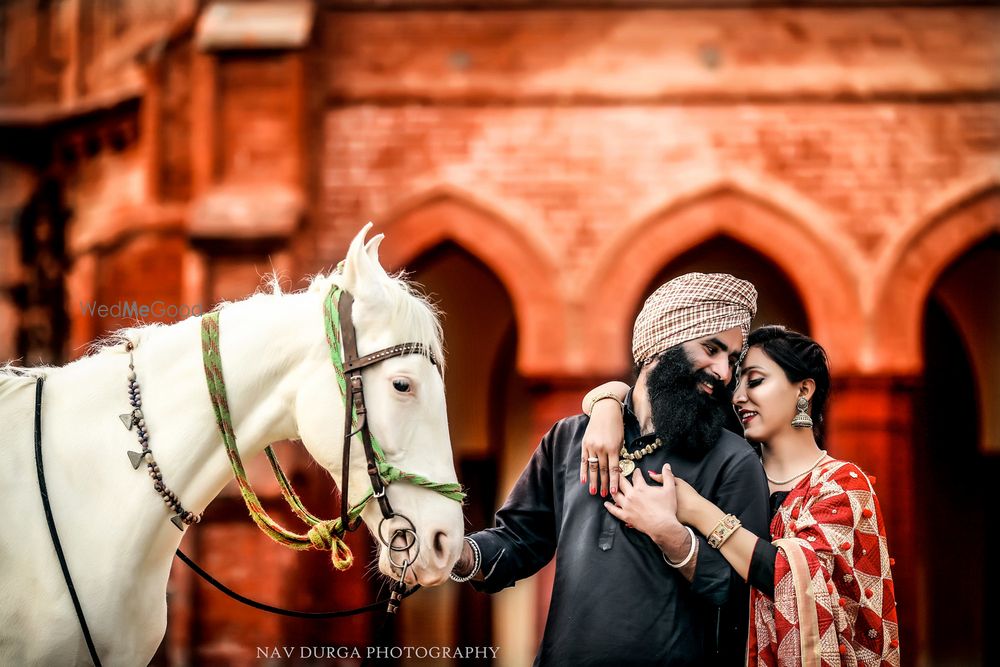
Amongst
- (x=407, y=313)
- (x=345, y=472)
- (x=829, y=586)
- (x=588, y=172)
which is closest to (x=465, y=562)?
(x=345, y=472)

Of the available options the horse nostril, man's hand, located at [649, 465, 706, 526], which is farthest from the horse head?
man's hand, located at [649, 465, 706, 526]

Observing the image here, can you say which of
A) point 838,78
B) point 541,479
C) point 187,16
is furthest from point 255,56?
point 541,479

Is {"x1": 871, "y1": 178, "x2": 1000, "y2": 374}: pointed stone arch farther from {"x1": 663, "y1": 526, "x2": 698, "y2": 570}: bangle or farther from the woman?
{"x1": 663, "y1": 526, "x2": 698, "y2": 570}: bangle

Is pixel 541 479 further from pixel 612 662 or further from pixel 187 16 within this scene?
pixel 187 16

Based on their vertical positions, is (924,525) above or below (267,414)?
below

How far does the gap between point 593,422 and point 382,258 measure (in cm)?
562

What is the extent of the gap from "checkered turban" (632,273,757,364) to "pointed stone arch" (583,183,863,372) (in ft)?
16.5

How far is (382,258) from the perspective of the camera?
822 cm

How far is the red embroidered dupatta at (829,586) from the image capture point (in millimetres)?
2609

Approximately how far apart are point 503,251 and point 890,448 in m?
3.04

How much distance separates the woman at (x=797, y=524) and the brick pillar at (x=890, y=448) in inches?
194

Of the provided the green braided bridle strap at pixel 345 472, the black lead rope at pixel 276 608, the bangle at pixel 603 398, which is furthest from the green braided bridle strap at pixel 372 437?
the bangle at pixel 603 398

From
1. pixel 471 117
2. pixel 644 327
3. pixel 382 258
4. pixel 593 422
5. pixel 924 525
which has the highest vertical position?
pixel 471 117

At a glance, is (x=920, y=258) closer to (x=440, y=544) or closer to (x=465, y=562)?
(x=465, y=562)
